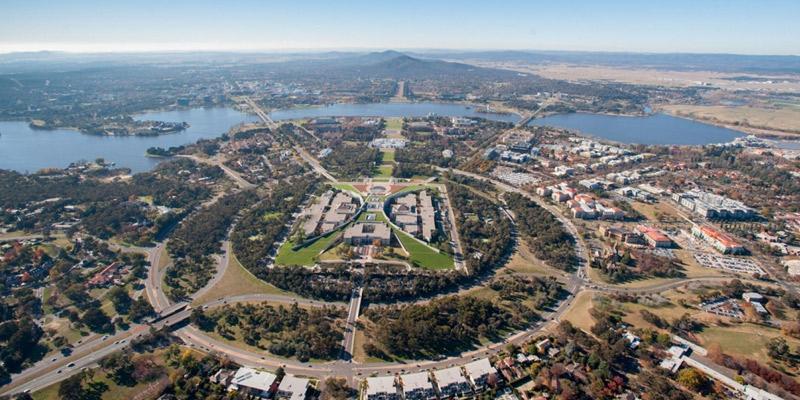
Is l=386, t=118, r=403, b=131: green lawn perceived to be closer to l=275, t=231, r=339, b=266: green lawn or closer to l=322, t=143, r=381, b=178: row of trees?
l=322, t=143, r=381, b=178: row of trees

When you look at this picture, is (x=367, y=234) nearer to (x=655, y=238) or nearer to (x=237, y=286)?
(x=237, y=286)

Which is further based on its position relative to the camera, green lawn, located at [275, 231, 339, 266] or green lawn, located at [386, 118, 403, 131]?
green lawn, located at [386, 118, 403, 131]

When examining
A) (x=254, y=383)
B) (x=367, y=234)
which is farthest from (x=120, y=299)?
(x=367, y=234)

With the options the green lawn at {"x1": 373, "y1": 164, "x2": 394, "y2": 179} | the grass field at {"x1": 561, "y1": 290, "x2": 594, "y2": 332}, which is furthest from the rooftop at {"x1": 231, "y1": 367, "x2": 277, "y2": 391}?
the green lawn at {"x1": 373, "y1": 164, "x2": 394, "y2": 179}

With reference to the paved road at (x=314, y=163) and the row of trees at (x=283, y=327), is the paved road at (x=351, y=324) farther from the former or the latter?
the paved road at (x=314, y=163)

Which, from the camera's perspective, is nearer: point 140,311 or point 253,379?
point 253,379

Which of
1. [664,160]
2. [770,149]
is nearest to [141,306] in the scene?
[664,160]
